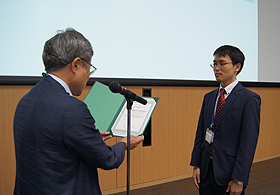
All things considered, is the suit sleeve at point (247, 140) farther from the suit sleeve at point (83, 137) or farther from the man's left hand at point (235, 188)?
the suit sleeve at point (83, 137)

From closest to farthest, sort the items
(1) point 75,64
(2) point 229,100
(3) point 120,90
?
(1) point 75,64, (3) point 120,90, (2) point 229,100

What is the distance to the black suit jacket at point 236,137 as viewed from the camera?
3.99 ft

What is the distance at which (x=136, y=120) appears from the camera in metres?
1.26

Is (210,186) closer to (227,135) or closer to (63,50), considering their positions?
(227,135)

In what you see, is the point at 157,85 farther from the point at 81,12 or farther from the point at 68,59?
the point at 68,59

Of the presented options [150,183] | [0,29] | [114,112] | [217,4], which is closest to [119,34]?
[0,29]

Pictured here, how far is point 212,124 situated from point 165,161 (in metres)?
1.50

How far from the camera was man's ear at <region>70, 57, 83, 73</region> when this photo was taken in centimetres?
88

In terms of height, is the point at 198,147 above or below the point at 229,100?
below

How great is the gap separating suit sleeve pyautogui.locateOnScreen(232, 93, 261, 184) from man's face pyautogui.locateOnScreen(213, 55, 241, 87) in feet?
0.66

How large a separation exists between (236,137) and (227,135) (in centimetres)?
5

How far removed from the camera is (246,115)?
1.25 m

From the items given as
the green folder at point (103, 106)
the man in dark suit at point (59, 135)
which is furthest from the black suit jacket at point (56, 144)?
the green folder at point (103, 106)

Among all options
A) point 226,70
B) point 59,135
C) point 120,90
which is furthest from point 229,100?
point 59,135
